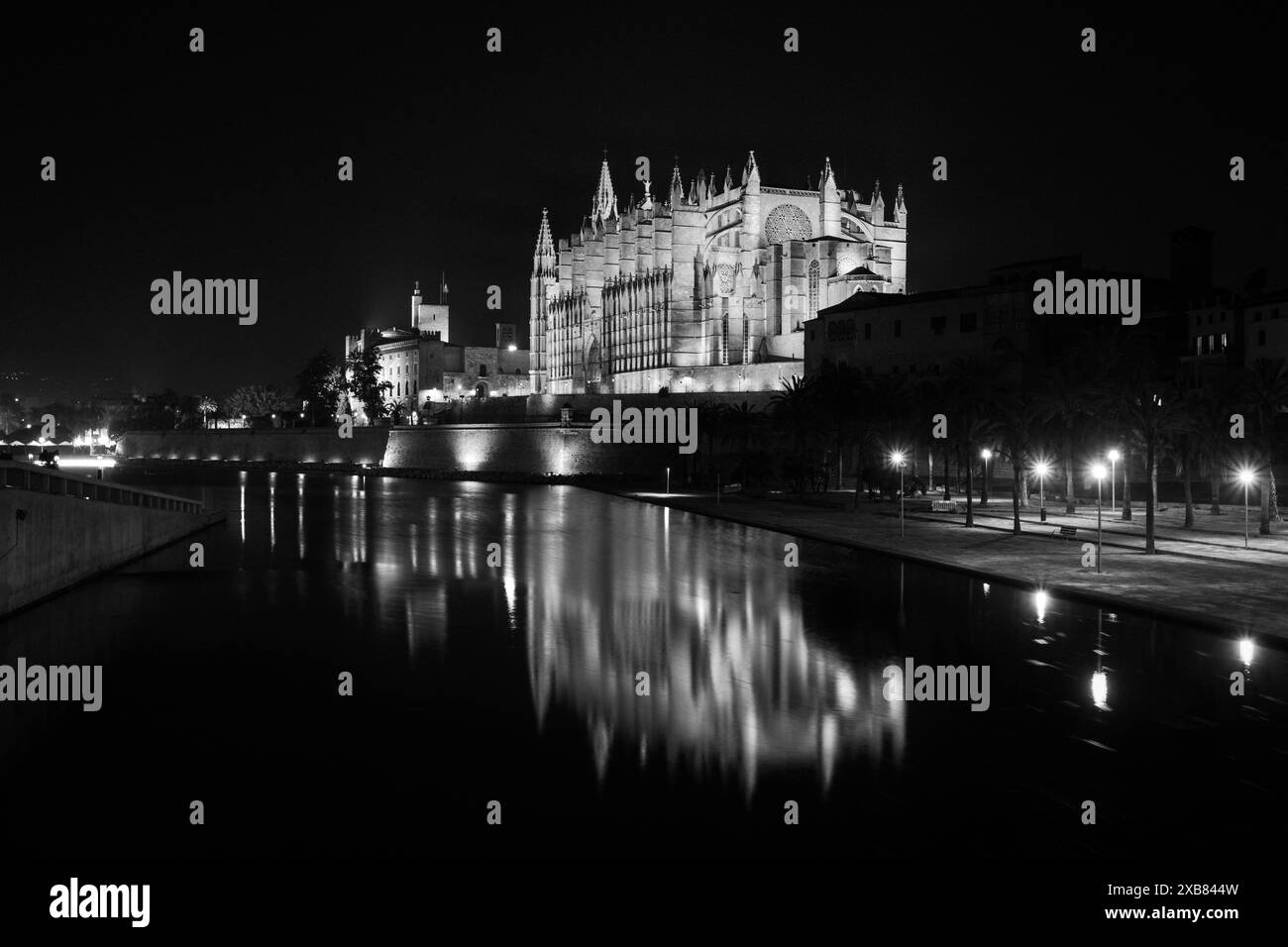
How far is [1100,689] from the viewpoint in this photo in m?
13.7

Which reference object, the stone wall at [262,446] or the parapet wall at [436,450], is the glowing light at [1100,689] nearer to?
the parapet wall at [436,450]

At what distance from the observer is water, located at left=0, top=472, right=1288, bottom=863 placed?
905 centimetres

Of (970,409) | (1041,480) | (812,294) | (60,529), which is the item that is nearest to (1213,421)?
(970,409)

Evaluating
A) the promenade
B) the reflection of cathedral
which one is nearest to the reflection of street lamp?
the reflection of cathedral

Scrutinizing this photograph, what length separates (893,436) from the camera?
5034cm

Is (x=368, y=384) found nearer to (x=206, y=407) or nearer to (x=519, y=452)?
(x=519, y=452)

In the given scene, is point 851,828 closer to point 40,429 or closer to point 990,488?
point 990,488

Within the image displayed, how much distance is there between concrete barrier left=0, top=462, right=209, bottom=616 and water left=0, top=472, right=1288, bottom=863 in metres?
0.75

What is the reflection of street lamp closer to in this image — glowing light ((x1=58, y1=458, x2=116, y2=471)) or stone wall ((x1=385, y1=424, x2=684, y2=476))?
stone wall ((x1=385, y1=424, x2=684, y2=476))

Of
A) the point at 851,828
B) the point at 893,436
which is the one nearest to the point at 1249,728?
the point at 851,828

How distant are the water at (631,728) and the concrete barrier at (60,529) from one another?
75 cm

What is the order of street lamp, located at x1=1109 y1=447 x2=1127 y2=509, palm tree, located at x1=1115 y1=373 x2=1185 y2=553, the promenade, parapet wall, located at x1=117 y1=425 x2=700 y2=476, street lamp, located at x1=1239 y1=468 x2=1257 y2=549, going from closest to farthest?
the promenade
street lamp, located at x1=1239 y1=468 x2=1257 y2=549
palm tree, located at x1=1115 y1=373 x2=1185 y2=553
street lamp, located at x1=1109 y1=447 x2=1127 y2=509
parapet wall, located at x1=117 y1=425 x2=700 y2=476

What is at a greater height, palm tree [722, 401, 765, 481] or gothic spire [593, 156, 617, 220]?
gothic spire [593, 156, 617, 220]

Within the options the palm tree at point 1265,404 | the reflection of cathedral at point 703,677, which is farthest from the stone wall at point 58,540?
the palm tree at point 1265,404
